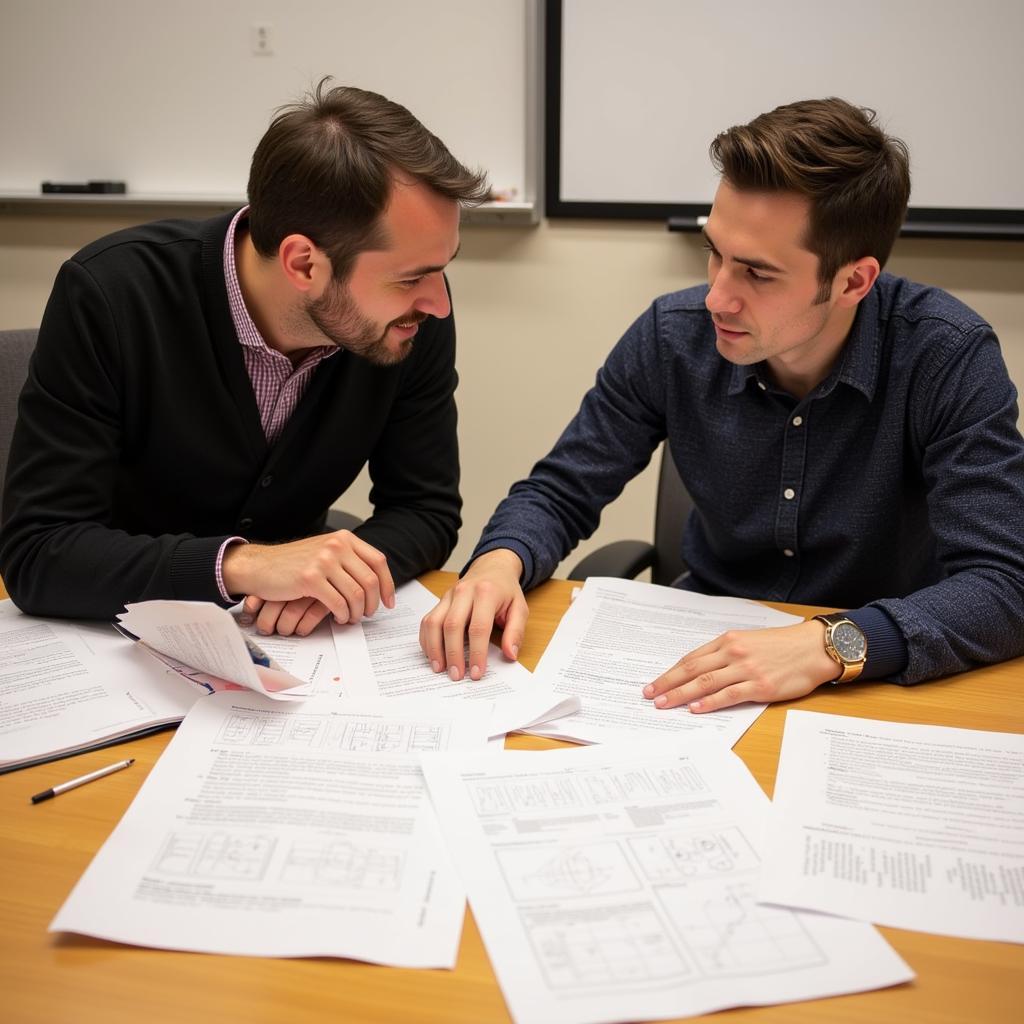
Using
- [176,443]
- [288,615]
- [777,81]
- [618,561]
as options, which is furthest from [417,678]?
[777,81]

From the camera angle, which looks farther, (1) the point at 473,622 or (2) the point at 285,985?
(1) the point at 473,622

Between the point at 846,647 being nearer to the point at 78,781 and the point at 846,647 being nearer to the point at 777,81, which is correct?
the point at 78,781

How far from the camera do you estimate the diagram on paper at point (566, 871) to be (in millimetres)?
750

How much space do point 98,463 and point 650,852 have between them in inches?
34.6

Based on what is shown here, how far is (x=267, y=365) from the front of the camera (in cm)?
141

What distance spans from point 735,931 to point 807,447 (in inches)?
33.2

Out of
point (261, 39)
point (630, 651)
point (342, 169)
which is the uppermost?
point (261, 39)

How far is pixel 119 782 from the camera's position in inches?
35.5

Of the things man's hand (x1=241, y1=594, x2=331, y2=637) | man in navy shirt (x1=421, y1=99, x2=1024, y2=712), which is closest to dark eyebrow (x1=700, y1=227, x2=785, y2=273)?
man in navy shirt (x1=421, y1=99, x2=1024, y2=712)

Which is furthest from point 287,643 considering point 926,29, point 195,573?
point 926,29

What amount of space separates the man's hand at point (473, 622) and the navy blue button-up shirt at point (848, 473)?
13cm

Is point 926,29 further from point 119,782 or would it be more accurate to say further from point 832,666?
point 119,782

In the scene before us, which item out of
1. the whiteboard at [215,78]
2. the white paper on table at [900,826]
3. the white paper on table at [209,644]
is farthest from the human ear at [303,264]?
the whiteboard at [215,78]

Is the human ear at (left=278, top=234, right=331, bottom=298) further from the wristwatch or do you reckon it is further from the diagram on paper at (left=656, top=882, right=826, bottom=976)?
the diagram on paper at (left=656, top=882, right=826, bottom=976)
